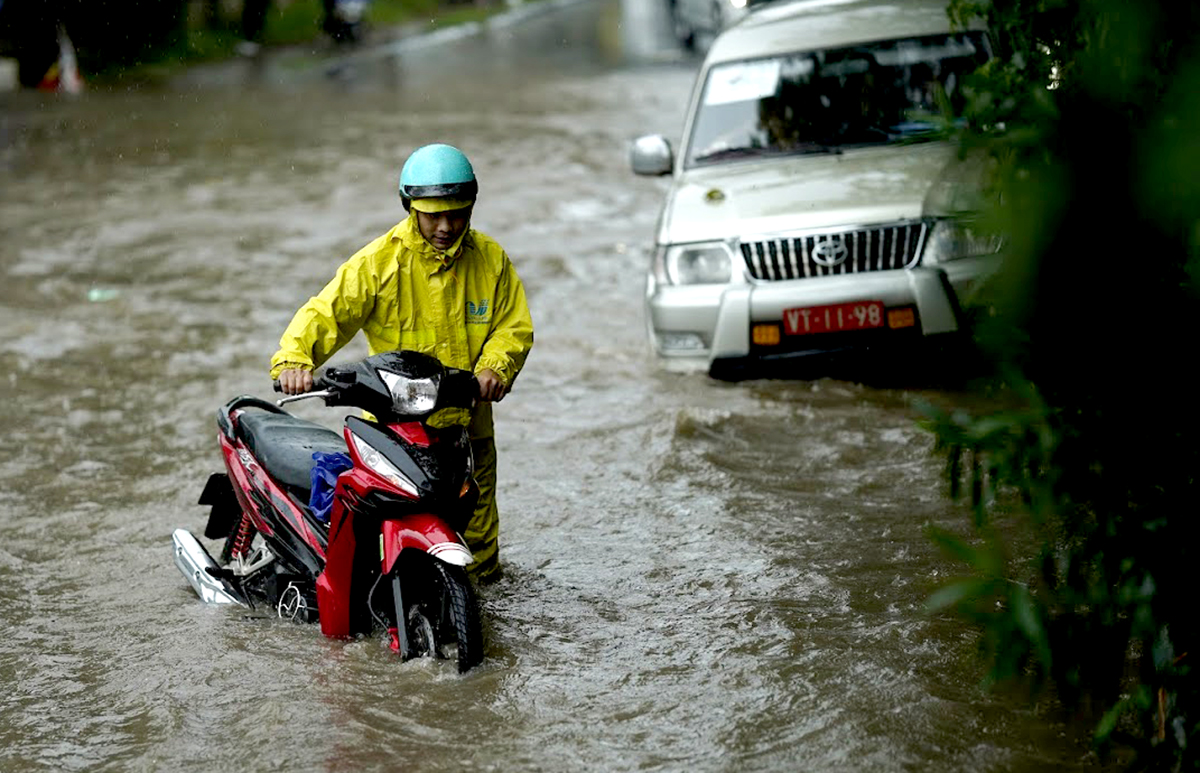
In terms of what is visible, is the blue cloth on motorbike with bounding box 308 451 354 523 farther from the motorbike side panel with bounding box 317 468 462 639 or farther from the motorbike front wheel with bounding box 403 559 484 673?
the motorbike front wheel with bounding box 403 559 484 673

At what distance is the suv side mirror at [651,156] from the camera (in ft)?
31.1

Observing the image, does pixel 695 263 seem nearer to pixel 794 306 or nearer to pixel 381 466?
pixel 794 306

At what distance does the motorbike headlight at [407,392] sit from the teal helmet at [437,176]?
2.18ft

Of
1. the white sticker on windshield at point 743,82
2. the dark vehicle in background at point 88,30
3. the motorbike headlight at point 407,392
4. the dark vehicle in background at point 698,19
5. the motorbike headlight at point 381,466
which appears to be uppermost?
the motorbike headlight at point 407,392

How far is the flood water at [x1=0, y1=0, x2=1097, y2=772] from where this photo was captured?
5.07 m

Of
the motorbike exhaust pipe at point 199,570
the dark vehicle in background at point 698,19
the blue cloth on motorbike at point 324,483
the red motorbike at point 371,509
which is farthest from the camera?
the dark vehicle in background at point 698,19

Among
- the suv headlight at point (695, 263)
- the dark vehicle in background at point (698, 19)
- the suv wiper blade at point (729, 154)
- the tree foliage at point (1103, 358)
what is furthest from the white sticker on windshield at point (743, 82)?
the dark vehicle in background at point (698, 19)

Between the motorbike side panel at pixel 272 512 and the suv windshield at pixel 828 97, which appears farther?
the suv windshield at pixel 828 97

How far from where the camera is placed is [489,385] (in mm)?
5457

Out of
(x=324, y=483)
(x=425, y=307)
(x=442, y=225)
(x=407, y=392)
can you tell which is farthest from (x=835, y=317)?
(x=407, y=392)

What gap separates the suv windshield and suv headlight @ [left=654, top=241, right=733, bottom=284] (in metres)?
0.88

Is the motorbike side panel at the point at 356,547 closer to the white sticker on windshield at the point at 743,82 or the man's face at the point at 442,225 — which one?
the man's face at the point at 442,225

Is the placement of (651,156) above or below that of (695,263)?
above

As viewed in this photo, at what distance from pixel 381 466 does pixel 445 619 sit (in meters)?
0.54
